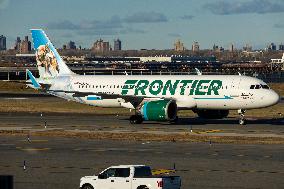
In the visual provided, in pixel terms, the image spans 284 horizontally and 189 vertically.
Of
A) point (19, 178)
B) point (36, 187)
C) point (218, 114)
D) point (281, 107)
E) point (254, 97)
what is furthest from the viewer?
point (281, 107)

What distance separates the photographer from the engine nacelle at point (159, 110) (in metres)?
72.5

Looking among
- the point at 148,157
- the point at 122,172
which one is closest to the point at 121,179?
the point at 122,172

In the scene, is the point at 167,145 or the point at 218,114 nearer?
the point at 167,145

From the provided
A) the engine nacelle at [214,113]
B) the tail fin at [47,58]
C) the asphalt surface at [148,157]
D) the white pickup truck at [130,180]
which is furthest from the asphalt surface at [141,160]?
the tail fin at [47,58]

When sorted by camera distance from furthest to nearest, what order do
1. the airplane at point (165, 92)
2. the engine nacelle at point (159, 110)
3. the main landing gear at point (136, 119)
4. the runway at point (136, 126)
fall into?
the main landing gear at point (136, 119), the engine nacelle at point (159, 110), the airplane at point (165, 92), the runway at point (136, 126)

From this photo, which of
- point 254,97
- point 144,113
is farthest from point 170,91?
point 254,97

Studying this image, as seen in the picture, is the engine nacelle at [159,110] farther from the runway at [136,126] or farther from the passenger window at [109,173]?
the passenger window at [109,173]

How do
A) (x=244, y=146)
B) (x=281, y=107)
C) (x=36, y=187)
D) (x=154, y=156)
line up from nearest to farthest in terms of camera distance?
(x=36, y=187), (x=154, y=156), (x=244, y=146), (x=281, y=107)

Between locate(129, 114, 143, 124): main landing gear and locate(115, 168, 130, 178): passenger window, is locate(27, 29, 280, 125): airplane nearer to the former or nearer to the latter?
locate(129, 114, 143, 124): main landing gear

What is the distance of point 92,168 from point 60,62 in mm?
42748

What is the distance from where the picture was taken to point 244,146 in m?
56.4

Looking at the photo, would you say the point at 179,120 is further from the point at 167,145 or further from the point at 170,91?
the point at 167,145

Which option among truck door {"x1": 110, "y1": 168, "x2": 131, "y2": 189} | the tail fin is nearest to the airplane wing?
the tail fin

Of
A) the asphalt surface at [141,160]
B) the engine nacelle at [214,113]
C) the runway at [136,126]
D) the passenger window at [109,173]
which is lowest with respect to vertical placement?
the asphalt surface at [141,160]
